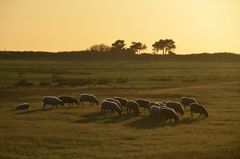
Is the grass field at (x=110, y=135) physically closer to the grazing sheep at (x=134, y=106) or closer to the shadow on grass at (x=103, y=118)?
the shadow on grass at (x=103, y=118)

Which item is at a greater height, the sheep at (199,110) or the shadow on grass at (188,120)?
the sheep at (199,110)

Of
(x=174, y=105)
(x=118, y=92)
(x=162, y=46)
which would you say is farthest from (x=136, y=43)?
(x=174, y=105)

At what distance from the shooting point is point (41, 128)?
76.4ft

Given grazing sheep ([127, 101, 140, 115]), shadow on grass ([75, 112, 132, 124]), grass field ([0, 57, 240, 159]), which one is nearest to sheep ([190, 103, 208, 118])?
grass field ([0, 57, 240, 159])

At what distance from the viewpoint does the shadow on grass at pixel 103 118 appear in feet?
85.9

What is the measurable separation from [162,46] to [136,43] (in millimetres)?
8514

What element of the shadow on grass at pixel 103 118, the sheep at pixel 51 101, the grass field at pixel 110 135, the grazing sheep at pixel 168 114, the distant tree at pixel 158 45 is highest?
the distant tree at pixel 158 45

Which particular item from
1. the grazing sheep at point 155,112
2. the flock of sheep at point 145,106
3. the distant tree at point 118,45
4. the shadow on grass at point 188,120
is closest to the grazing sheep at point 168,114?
the flock of sheep at point 145,106

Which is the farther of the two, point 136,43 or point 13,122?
point 136,43

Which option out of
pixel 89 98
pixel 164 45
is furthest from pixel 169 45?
pixel 89 98

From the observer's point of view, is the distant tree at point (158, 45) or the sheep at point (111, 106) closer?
the sheep at point (111, 106)

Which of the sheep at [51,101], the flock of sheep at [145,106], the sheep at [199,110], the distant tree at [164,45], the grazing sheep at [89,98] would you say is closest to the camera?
the flock of sheep at [145,106]

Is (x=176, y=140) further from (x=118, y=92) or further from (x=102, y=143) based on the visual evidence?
(x=118, y=92)

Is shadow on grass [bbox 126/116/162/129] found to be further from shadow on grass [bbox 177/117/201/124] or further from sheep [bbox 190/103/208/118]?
sheep [bbox 190/103/208/118]
